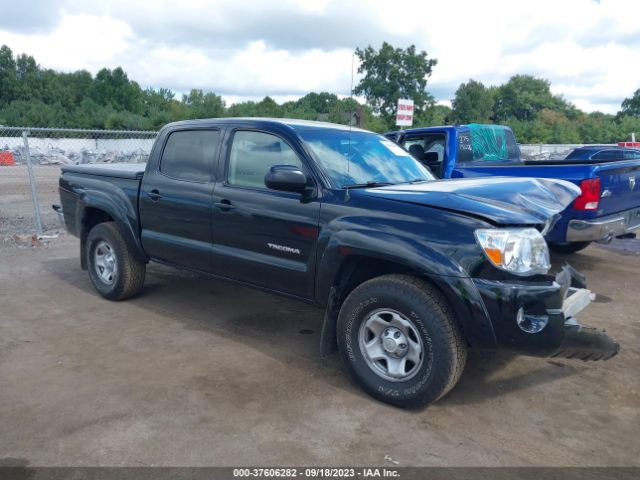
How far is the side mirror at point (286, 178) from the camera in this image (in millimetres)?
3701

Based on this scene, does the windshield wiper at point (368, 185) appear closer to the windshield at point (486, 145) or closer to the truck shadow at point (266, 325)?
the truck shadow at point (266, 325)

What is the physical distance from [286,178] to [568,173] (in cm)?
389

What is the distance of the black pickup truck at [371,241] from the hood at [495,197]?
1cm

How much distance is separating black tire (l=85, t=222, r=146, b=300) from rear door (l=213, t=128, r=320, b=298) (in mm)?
1336

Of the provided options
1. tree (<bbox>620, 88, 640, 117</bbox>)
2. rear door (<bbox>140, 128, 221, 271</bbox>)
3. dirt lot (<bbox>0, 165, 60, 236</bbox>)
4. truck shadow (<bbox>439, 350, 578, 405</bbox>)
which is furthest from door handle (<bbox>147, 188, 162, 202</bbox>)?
tree (<bbox>620, 88, 640, 117</bbox>)

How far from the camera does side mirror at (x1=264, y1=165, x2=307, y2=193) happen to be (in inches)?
146

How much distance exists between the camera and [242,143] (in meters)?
4.49

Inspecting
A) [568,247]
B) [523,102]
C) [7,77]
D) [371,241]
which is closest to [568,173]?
[568,247]

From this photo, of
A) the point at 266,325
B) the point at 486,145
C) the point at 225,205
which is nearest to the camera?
the point at 225,205

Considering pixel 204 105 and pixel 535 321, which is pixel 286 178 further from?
pixel 204 105

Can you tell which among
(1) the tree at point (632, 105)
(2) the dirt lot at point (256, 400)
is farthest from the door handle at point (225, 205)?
(1) the tree at point (632, 105)

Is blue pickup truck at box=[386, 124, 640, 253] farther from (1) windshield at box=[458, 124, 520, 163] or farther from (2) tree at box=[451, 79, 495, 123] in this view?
(2) tree at box=[451, 79, 495, 123]

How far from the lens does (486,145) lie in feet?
27.6

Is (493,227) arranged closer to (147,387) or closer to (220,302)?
(147,387)
